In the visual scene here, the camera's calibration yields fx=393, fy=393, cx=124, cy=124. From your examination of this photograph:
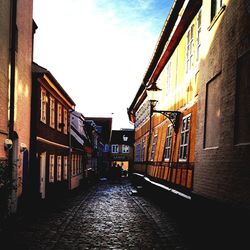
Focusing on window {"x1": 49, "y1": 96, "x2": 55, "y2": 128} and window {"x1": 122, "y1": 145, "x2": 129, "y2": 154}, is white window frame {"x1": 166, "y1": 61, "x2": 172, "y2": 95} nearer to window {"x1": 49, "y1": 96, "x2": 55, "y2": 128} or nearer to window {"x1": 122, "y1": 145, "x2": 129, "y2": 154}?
window {"x1": 49, "y1": 96, "x2": 55, "y2": 128}

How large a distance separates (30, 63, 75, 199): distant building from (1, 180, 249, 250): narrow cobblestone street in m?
2.74

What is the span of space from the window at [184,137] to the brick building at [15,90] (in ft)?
16.3

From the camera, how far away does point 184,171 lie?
11242 mm

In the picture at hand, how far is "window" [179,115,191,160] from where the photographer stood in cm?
1166

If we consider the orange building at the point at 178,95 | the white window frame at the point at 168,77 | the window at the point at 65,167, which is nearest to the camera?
the orange building at the point at 178,95

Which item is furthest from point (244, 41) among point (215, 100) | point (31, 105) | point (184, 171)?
point (31, 105)

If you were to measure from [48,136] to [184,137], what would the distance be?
7828 millimetres

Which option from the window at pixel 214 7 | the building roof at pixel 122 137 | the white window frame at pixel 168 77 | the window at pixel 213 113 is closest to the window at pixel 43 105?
the white window frame at pixel 168 77

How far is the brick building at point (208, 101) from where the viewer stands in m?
6.46

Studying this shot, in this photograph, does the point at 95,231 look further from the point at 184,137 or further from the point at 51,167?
the point at 51,167

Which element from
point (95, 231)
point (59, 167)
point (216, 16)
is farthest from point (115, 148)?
point (216, 16)

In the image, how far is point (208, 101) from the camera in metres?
8.87

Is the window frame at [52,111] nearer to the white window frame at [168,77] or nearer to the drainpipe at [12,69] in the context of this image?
the white window frame at [168,77]

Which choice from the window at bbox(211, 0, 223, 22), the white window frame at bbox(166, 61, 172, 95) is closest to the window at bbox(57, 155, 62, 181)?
the white window frame at bbox(166, 61, 172, 95)
